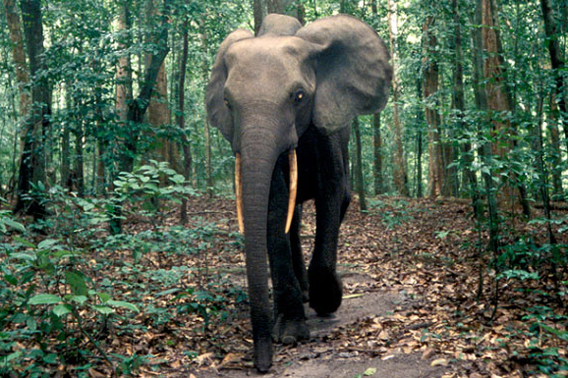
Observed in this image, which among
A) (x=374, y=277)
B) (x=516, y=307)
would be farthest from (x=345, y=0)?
(x=516, y=307)

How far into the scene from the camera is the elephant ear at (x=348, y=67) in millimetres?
5988

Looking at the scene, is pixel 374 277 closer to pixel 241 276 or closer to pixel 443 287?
pixel 443 287

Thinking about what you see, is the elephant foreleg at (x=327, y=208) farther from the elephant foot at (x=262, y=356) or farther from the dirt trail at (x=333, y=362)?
the elephant foot at (x=262, y=356)

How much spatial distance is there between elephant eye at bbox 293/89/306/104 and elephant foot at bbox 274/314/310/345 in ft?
7.49

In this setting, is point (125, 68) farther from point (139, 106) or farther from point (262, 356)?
point (262, 356)

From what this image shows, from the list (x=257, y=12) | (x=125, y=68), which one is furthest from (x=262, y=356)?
(x=257, y=12)

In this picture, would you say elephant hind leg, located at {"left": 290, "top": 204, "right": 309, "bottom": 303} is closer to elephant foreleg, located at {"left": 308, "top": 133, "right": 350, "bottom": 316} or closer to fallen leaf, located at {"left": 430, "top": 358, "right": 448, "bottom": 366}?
elephant foreleg, located at {"left": 308, "top": 133, "right": 350, "bottom": 316}

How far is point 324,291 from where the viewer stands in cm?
637

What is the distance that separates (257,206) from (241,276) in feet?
13.7

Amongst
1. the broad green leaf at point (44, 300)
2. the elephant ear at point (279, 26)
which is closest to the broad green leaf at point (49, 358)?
the broad green leaf at point (44, 300)

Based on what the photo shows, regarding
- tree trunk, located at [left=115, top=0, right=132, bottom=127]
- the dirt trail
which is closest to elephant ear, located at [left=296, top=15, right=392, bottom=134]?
the dirt trail

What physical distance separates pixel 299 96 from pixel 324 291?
2407 mm

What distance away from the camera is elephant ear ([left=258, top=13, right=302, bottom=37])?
6.04m

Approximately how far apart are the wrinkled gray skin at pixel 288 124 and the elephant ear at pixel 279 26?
0.02m
